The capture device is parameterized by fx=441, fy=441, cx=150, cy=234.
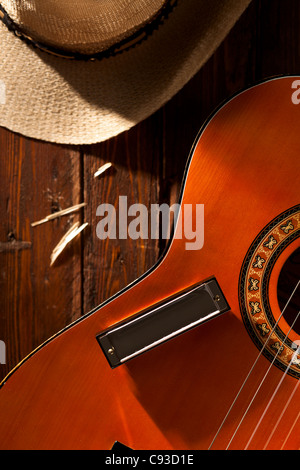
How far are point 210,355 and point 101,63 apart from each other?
458 millimetres

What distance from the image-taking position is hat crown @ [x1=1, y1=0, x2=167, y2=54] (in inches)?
22.9

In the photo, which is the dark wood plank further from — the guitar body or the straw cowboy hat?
the guitar body

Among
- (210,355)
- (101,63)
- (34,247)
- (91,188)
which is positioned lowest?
(210,355)

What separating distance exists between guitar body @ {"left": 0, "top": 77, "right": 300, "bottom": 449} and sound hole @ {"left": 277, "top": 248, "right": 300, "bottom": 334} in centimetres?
13

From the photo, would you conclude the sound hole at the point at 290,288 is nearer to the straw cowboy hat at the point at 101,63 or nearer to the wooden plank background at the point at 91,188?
the wooden plank background at the point at 91,188

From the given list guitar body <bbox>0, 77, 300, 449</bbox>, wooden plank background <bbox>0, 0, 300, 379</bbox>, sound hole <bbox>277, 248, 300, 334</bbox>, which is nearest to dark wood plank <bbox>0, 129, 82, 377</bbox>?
wooden plank background <bbox>0, 0, 300, 379</bbox>

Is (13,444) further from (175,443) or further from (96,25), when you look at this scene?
(96,25)

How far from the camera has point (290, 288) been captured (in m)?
0.73

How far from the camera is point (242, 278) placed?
0.61m

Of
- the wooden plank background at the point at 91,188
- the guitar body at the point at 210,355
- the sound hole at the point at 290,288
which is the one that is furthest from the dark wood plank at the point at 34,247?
the sound hole at the point at 290,288

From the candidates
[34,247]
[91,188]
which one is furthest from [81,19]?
[34,247]

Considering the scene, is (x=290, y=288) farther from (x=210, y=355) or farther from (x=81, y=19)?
(x=81, y=19)

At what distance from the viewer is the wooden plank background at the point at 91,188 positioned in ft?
2.49

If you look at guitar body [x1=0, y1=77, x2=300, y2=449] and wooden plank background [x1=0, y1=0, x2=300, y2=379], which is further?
wooden plank background [x1=0, y1=0, x2=300, y2=379]
